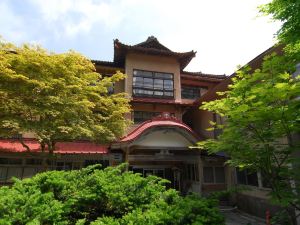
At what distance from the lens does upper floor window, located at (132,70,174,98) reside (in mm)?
21438

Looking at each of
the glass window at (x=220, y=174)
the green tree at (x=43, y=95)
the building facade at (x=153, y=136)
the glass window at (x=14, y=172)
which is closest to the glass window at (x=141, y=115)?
the building facade at (x=153, y=136)

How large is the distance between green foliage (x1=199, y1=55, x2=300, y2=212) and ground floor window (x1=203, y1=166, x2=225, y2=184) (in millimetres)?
10118

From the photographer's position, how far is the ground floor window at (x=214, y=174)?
58.1ft

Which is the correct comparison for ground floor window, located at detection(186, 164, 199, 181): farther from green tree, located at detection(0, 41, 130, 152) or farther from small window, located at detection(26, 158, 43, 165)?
small window, located at detection(26, 158, 43, 165)

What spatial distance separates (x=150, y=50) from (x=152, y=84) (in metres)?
3.12

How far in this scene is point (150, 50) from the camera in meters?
21.4

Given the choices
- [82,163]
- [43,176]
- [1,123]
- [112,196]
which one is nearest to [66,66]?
[1,123]

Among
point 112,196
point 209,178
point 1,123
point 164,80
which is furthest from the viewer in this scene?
point 164,80

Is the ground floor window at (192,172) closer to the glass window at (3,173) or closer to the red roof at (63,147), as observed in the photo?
the red roof at (63,147)

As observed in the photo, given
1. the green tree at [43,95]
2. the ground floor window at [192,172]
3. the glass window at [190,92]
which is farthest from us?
the glass window at [190,92]

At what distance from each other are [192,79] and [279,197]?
1777 centimetres

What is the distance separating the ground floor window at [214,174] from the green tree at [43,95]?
8665mm

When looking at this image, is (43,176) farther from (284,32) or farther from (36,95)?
(36,95)

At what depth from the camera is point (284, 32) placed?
6.71 metres
